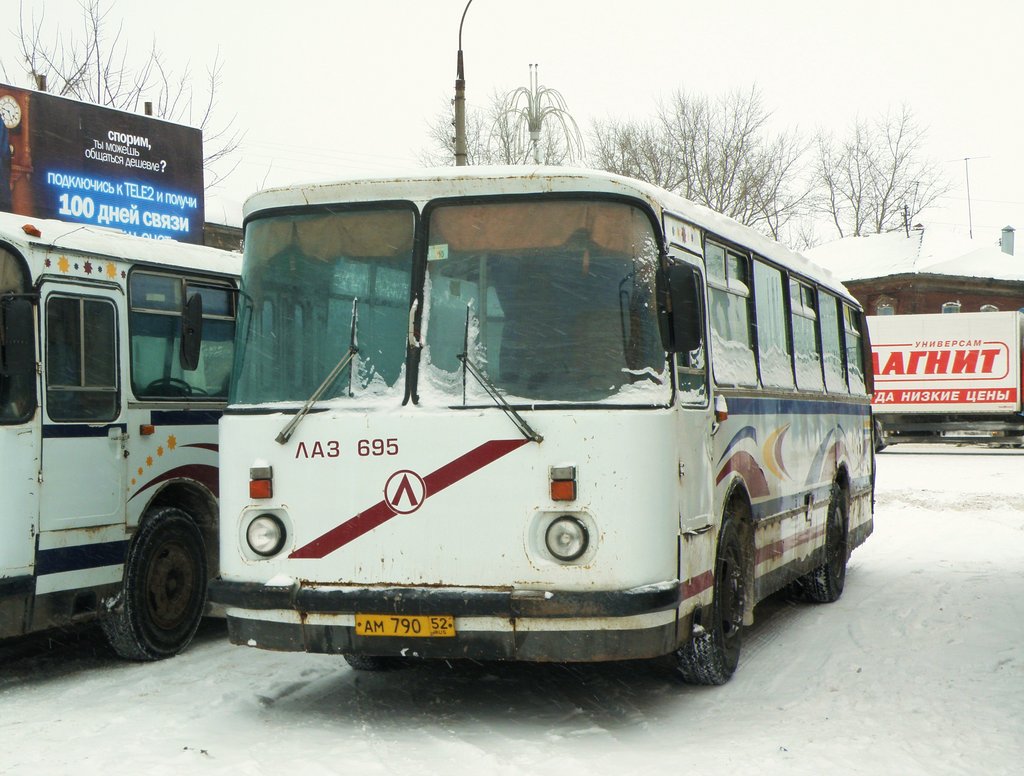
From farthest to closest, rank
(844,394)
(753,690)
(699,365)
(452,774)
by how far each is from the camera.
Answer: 1. (844,394)
2. (753,690)
3. (699,365)
4. (452,774)

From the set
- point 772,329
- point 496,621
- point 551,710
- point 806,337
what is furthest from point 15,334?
point 806,337

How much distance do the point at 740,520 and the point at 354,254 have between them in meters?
3.12

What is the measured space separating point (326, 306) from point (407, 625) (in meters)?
1.70

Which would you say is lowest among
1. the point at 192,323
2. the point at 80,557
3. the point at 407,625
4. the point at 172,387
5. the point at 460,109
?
the point at 407,625

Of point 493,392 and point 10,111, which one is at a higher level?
point 10,111

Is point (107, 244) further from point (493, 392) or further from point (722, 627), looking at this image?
point (722, 627)

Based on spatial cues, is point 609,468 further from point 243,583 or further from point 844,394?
point 844,394

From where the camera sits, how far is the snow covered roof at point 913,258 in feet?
215

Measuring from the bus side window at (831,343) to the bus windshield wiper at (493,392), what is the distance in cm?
584

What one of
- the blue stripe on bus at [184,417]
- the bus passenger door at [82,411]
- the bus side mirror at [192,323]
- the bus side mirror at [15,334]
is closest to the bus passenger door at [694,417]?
the bus side mirror at [192,323]

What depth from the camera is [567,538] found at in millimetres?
6754

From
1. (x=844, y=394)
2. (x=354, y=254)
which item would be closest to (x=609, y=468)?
(x=354, y=254)

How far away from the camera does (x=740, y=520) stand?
8711 mm

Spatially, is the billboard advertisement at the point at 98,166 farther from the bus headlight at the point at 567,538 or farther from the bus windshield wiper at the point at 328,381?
the bus headlight at the point at 567,538
